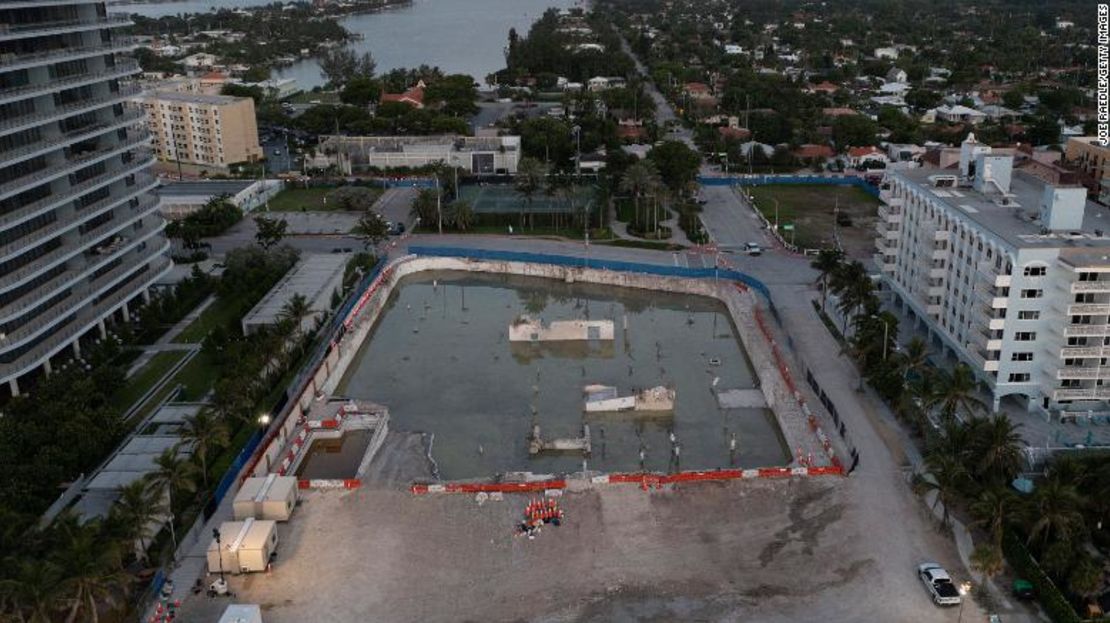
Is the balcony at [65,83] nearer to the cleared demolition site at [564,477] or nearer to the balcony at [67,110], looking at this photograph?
the balcony at [67,110]

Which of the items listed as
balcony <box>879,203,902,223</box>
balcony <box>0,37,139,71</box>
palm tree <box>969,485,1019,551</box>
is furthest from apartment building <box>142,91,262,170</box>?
palm tree <box>969,485,1019,551</box>

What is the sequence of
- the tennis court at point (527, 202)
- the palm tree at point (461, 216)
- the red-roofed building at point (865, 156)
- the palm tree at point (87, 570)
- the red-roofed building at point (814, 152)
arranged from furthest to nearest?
the red-roofed building at point (814, 152) < the red-roofed building at point (865, 156) < the tennis court at point (527, 202) < the palm tree at point (461, 216) < the palm tree at point (87, 570)

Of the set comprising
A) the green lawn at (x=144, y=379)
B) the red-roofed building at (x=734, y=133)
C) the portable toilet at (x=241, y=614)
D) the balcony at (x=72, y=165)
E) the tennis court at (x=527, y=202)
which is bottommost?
the portable toilet at (x=241, y=614)

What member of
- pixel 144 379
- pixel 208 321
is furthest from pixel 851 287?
pixel 144 379

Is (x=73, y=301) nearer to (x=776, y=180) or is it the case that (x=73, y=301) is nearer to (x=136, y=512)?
(x=136, y=512)

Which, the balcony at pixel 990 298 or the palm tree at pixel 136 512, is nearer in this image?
the palm tree at pixel 136 512

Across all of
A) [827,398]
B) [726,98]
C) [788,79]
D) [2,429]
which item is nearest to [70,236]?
[2,429]

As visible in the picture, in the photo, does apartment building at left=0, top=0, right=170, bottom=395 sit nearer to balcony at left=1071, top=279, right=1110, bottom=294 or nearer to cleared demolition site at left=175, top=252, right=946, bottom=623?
cleared demolition site at left=175, top=252, right=946, bottom=623

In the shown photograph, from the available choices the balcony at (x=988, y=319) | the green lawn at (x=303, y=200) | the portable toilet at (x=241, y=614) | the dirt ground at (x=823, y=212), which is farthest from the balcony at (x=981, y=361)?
the green lawn at (x=303, y=200)
